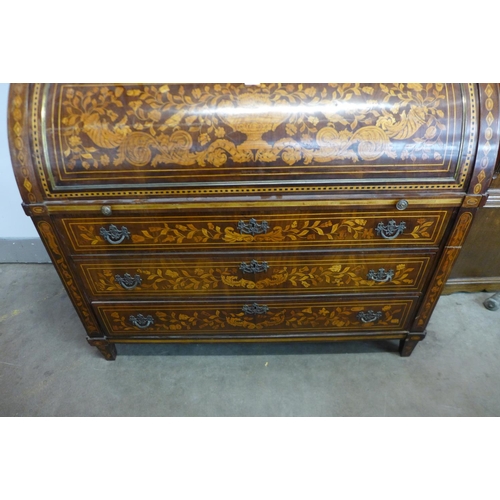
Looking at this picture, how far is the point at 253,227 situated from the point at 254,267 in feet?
0.59

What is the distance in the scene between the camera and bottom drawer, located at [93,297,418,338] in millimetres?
1375

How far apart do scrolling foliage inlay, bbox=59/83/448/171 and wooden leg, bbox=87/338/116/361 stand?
851mm

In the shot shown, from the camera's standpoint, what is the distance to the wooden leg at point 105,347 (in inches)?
59.9

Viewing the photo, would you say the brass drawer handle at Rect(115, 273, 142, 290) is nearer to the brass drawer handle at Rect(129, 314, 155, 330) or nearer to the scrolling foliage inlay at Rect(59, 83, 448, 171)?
the brass drawer handle at Rect(129, 314, 155, 330)

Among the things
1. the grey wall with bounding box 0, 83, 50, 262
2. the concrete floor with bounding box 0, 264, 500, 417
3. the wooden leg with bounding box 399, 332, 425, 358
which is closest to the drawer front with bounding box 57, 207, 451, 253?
the wooden leg with bounding box 399, 332, 425, 358

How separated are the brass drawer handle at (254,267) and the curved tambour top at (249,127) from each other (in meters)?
0.36

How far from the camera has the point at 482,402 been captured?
1.47 meters

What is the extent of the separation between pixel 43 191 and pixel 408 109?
3.56 ft

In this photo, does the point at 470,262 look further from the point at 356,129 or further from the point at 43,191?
the point at 43,191

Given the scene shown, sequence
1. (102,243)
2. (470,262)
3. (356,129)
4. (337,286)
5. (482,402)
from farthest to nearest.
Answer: (470,262)
(482,402)
(337,286)
(102,243)
(356,129)

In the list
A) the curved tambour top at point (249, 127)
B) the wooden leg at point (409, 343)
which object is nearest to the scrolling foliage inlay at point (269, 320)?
the wooden leg at point (409, 343)

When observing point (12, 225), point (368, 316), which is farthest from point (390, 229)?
point (12, 225)

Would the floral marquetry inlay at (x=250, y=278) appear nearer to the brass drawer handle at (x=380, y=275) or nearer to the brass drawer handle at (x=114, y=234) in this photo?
the brass drawer handle at (x=380, y=275)

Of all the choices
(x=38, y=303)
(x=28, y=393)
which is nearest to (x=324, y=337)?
(x=28, y=393)
